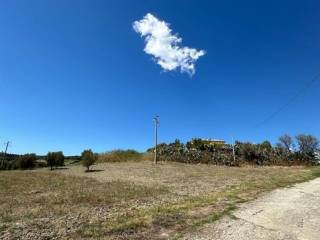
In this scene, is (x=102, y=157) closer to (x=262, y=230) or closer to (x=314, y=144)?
(x=314, y=144)

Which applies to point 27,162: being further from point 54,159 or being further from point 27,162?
point 54,159

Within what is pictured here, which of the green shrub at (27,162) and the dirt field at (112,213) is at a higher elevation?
the green shrub at (27,162)

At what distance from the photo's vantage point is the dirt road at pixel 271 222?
21.0ft

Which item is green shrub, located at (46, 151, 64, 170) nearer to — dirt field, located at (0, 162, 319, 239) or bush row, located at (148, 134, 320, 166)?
bush row, located at (148, 134, 320, 166)

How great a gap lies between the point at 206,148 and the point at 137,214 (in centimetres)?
2953

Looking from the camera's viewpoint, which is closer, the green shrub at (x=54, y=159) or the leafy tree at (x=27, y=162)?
the green shrub at (x=54, y=159)

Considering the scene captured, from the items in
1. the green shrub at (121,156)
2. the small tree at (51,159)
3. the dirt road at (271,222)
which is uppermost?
the green shrub at (121,156)

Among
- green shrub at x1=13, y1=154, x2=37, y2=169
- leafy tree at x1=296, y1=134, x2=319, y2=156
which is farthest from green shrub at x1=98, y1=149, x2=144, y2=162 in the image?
leafy tree at x1=296, y1=134, x2=319, y2=156

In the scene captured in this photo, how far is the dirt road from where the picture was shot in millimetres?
6395

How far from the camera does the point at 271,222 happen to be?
7.42m

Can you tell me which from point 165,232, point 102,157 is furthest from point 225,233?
point 102,157

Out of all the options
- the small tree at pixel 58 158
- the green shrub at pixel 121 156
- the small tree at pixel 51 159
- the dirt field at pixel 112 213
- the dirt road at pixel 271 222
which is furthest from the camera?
the green shrub at pixel 121 156

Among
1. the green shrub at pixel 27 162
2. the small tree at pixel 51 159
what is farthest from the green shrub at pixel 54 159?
the green shrub at pixel 27 162

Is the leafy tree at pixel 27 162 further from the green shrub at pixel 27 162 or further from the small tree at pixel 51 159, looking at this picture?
the small tree at pixel 51 159
